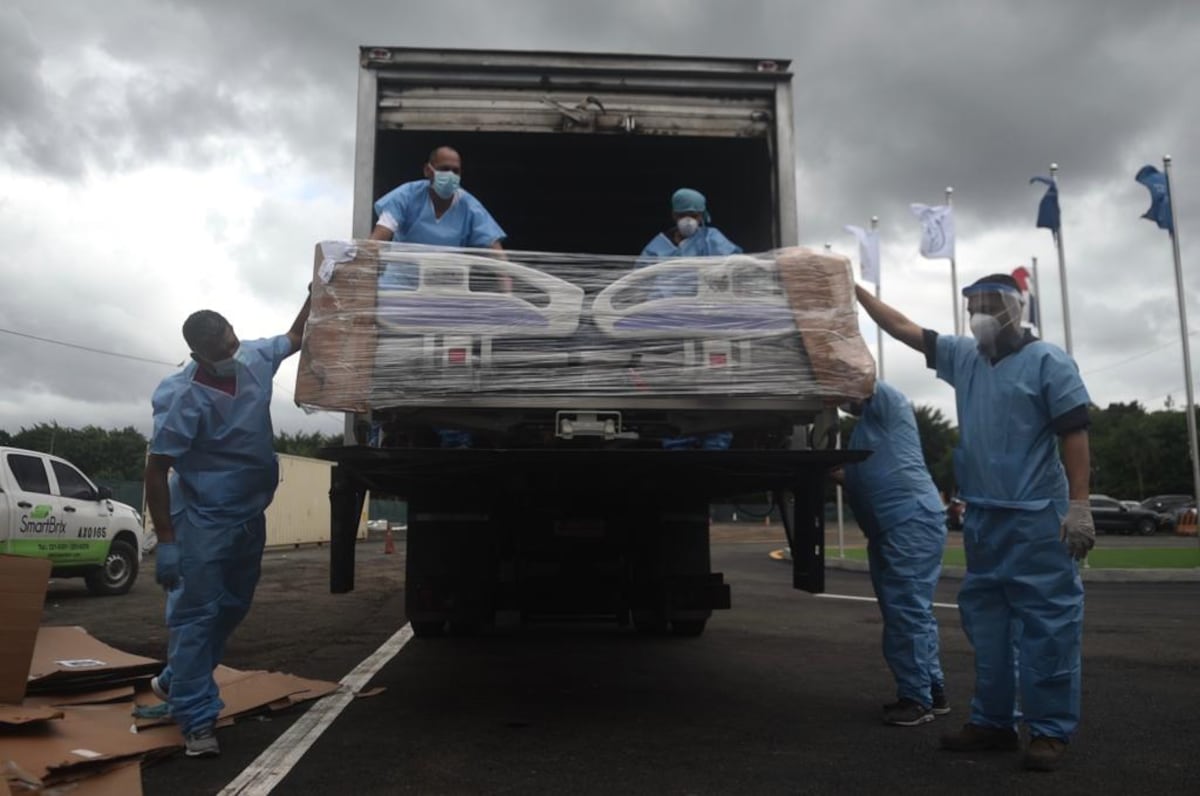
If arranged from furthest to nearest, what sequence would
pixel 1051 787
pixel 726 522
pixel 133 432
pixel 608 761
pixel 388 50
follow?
pixel 133 432, pixel 726 522, pixel 388 50, pixel 608 761, pixel 1051 787

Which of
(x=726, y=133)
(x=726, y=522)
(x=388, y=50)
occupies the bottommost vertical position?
(x=726, y=522)

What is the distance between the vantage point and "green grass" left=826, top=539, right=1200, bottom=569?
1596cm

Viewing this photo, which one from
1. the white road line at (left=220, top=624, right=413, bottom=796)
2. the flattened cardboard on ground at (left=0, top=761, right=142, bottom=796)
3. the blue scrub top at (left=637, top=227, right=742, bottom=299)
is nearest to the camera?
the flattened cardboard on ground at (left=0, top=761, right=142, bottom=796)

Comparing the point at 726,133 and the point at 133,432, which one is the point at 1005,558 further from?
the point at 133,432

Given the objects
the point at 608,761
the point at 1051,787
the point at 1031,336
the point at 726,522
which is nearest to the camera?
the point at 1051,787

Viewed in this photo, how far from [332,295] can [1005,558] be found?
9.55ft

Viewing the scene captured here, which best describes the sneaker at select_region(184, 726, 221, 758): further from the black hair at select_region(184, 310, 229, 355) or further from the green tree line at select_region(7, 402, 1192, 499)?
the green tree line at select_region(7, 402, 1192, 499)

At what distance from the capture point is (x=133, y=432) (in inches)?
2894

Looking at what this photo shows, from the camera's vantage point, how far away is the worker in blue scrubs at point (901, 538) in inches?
184

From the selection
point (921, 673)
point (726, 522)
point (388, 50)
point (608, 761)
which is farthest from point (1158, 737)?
point (726, 522)

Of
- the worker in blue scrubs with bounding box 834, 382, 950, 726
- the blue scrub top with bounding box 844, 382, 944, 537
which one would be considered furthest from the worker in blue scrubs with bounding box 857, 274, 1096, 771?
the blue scrub top with bounding box 844, 382, 944, 537

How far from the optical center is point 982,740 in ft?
13.4

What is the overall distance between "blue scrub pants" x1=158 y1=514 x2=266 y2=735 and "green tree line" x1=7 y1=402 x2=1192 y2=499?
43.2 meters

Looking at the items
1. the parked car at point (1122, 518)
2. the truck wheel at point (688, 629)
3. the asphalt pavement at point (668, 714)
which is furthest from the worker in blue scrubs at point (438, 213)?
the parked car at point (1122, 518)
